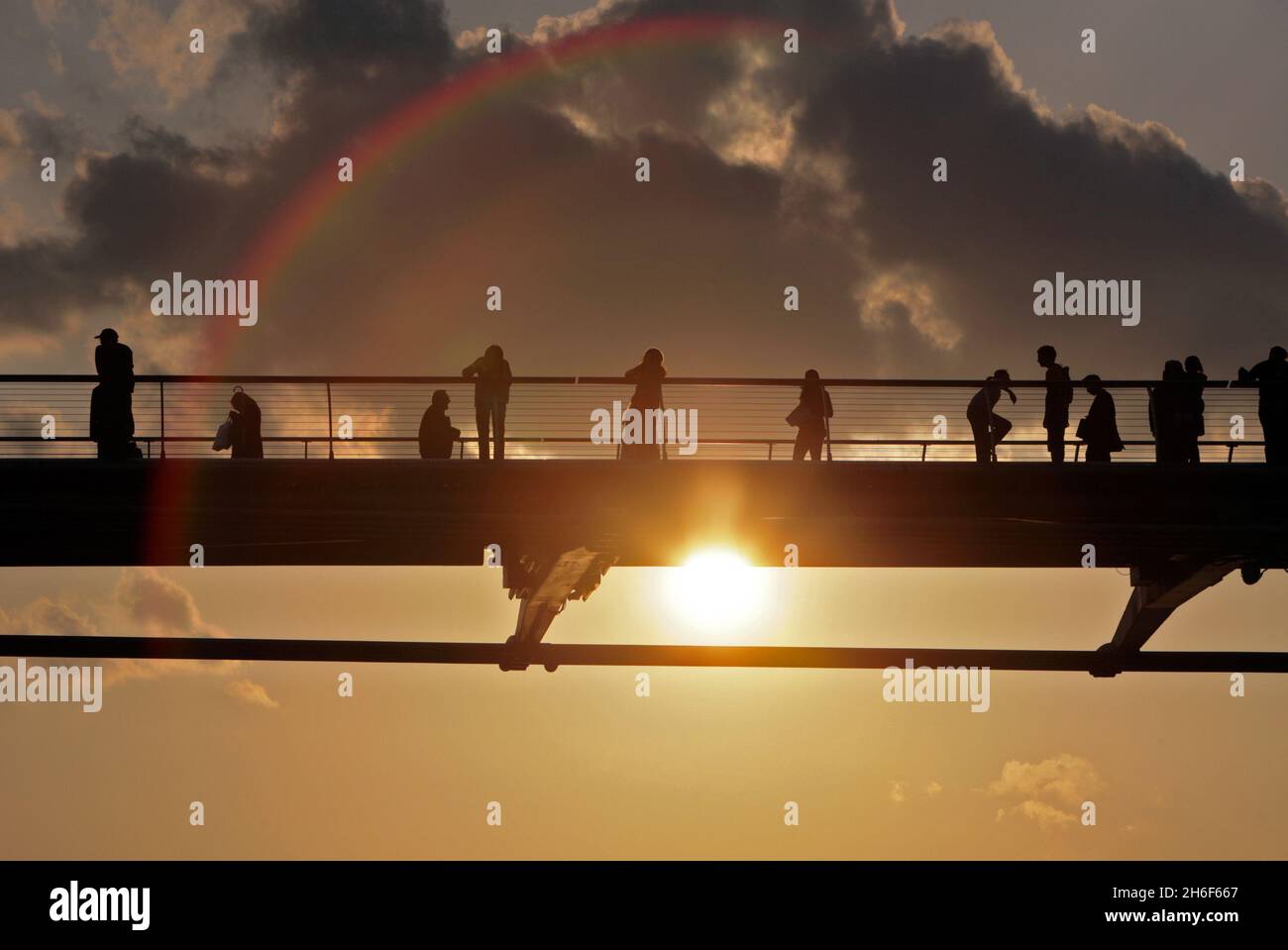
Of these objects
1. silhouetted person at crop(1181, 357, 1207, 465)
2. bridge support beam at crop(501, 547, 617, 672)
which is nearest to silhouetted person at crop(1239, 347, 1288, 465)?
silhouetted person at crop(1181, 357, 1207, 465)

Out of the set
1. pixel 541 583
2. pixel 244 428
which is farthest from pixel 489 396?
pixel 244 428

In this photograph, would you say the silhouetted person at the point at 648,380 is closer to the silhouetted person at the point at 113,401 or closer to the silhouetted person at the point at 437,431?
the silhouetted person at the point at 437,431

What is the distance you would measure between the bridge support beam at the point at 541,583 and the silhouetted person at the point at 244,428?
3.88 metres

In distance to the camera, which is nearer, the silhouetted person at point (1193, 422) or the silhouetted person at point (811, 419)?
the silhouetted person at point (1193, 422)

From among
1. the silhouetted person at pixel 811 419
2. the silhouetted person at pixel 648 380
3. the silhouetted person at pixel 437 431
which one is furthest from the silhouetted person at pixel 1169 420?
the silhouetted person at pixel 437 431

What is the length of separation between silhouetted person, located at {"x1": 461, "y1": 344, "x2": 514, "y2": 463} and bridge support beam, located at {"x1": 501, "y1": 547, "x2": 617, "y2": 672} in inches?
65.4

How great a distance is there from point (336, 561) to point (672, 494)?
241 inches

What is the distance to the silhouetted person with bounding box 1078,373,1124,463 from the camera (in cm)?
1761

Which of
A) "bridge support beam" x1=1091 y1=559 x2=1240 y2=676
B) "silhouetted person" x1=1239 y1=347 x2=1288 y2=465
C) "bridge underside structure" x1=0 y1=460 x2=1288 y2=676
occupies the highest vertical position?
"silhouetted person" x1=1239 y1=347 x2=1288 y2=465

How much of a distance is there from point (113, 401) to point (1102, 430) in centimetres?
1210

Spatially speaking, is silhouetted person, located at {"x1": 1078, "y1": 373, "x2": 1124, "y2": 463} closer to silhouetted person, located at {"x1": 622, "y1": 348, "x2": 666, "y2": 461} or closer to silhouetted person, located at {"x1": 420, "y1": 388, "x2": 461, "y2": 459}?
silhouetted person, located at {"x1": 622, "y1": 348, "x2": 666, "y2": 461}

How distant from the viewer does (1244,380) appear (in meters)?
16.2

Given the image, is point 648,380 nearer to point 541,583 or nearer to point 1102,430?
point 541,583

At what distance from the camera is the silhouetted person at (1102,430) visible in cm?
1761
